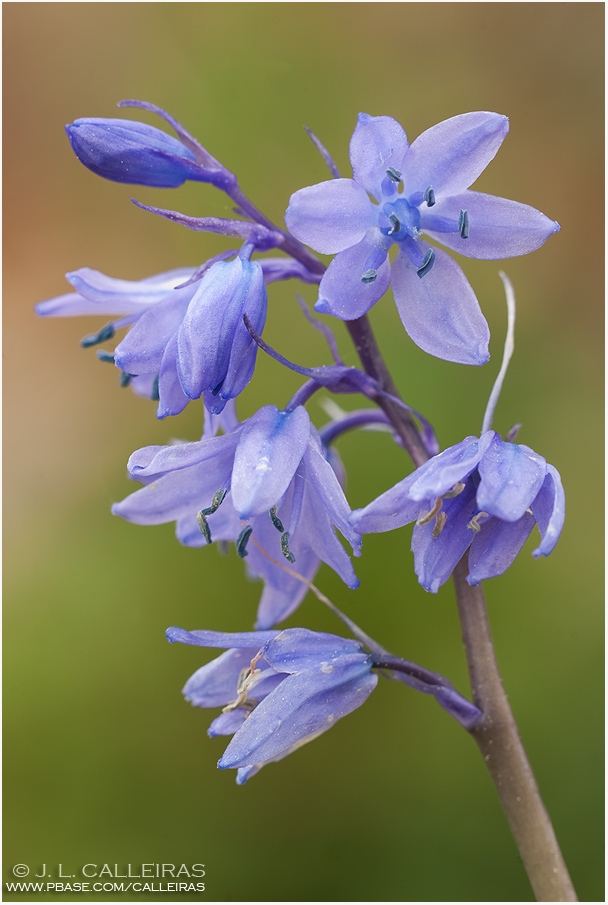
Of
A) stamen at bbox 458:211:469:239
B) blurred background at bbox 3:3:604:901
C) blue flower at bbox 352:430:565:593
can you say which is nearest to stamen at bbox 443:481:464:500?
blue flower at bbox 352:430:565:593

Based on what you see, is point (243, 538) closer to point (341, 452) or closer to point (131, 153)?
point (131, 153)

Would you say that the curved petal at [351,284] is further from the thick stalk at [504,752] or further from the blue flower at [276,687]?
the blue flower at [276,687]

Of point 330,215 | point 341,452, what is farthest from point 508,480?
point 341,452

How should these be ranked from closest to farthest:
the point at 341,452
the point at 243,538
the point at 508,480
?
the point at 508,480, the point at 243,538, the point at 341,452

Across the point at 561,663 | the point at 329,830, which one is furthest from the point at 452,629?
the point at 329,830

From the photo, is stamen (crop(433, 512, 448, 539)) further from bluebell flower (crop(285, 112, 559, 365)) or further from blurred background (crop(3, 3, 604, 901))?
blurred background (crop(3, 3, 604, 901))
